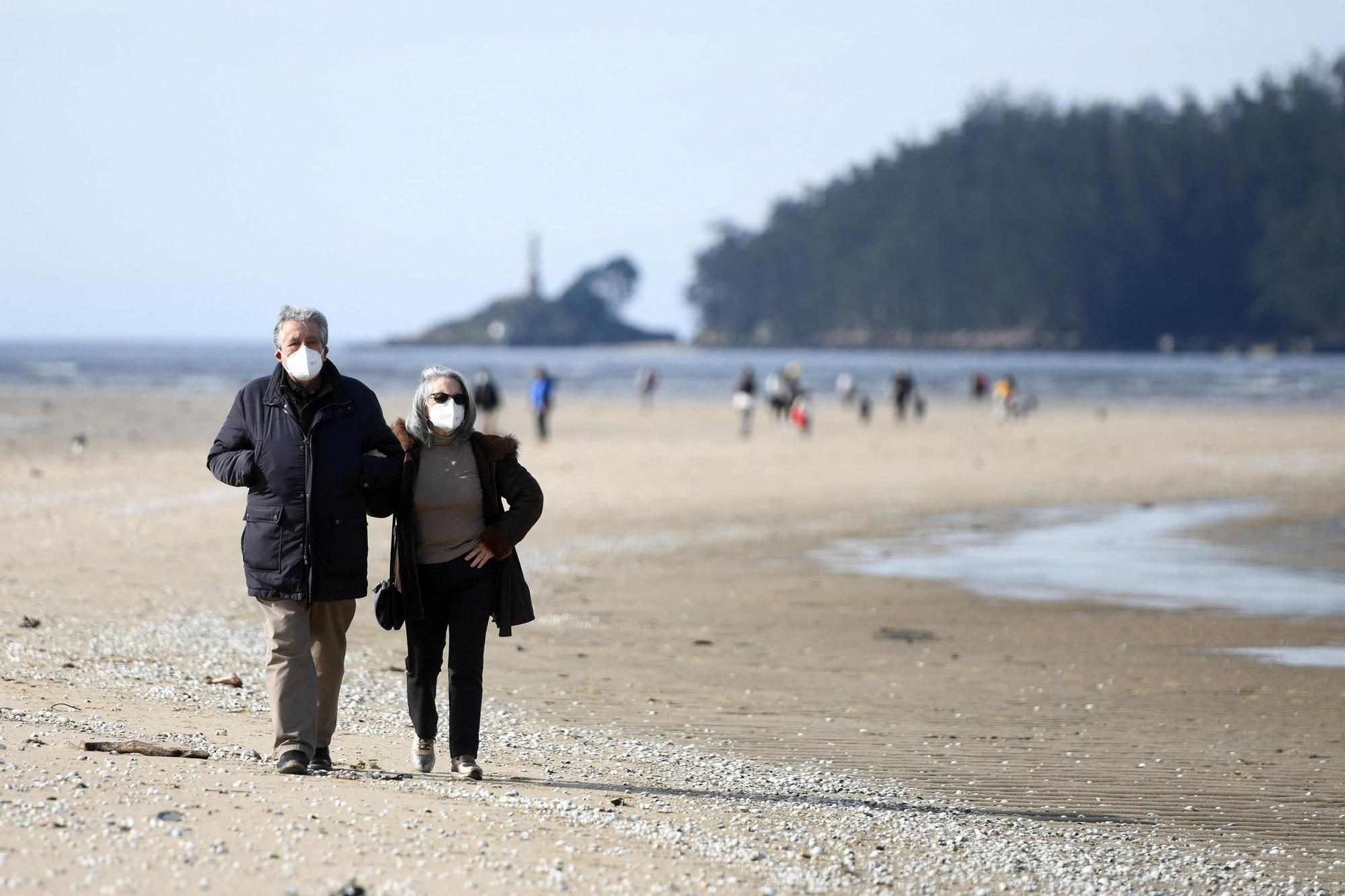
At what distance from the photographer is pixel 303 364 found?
18.1ft

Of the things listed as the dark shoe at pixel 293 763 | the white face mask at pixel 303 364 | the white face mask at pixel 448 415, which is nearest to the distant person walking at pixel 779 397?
the white face mask at pixel 448 415

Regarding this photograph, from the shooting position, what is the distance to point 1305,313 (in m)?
158

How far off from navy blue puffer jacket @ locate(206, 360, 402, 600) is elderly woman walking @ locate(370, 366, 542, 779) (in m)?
0.16

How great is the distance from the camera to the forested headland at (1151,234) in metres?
163

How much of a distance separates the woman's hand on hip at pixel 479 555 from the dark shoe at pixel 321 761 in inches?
36.5

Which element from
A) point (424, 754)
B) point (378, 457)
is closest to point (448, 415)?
point (378, 457)

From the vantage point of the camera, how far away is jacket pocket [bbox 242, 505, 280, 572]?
564 cm

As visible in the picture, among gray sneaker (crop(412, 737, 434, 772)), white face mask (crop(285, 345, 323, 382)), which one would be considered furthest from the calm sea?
white face mask (crop(285, 345, 323, 382))

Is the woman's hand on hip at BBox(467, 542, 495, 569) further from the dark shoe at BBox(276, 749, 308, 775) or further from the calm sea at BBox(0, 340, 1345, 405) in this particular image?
the calm sea at BBox(0, 340, 1345, 405)

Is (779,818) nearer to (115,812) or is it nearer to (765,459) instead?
(115,812)

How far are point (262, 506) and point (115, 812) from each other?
1.20 m

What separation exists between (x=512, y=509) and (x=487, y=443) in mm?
263

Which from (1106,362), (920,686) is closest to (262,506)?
(920,686)

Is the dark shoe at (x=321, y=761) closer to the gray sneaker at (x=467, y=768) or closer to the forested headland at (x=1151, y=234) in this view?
the gray sneaker at (x=467, y=768)
